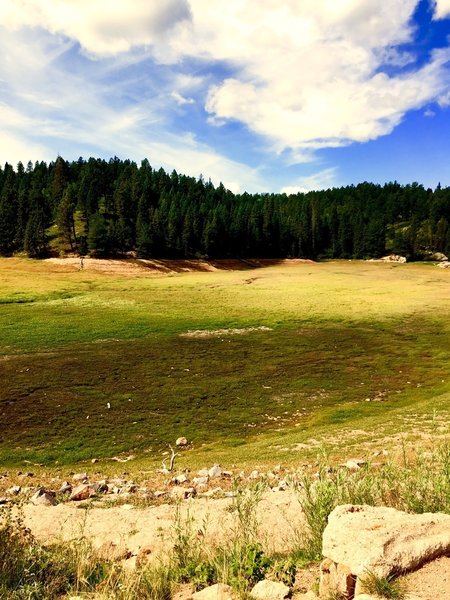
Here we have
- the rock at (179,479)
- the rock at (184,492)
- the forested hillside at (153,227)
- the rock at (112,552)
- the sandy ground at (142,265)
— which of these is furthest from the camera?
the forested hillside at (153,227)

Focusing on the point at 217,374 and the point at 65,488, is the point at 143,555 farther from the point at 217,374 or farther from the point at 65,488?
Result: the point at 217,374

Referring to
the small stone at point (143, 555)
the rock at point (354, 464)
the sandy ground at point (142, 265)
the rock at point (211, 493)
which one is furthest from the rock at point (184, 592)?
the sandy ground at point (142, 265)

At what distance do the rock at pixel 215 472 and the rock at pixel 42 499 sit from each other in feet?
18.5

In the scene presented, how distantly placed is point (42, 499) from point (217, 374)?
2103cm

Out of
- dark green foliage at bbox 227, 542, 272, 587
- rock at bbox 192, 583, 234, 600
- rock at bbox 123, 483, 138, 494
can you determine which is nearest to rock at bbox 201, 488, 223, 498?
rock at bbox 123, 483, 138, 494

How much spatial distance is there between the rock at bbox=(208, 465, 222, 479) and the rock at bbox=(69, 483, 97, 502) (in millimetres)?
4308

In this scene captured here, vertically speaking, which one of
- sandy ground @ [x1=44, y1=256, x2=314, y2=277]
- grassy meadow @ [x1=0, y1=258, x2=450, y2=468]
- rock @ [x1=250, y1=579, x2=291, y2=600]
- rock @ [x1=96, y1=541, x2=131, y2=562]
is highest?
sandy ground @ [x1=44, y1=256, x2=314, y2=277]

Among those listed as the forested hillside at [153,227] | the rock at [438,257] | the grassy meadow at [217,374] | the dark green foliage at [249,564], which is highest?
the forested hillside at [153,227]

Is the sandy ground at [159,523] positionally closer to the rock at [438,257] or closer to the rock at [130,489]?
the rock at [130,489]

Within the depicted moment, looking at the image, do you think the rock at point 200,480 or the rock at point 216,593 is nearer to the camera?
the rock at point 216,593

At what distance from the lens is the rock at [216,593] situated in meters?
6.14

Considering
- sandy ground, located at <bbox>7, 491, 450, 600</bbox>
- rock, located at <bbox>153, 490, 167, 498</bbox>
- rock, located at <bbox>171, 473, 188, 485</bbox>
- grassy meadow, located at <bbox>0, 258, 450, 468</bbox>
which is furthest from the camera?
grassy meadow, located at <bbox>0, 258, 450, 468</bbox>

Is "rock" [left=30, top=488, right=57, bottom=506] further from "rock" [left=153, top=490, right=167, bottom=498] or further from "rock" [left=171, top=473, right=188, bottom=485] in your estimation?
"rock" [left=171, top=473, right=188, bottom=485]

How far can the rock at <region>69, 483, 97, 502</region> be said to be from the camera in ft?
49.2
